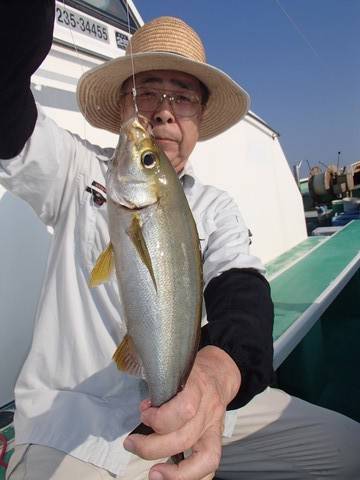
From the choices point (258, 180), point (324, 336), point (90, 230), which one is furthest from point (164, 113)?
point (258, 180)

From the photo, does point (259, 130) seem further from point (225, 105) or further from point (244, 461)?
point (244, 461)

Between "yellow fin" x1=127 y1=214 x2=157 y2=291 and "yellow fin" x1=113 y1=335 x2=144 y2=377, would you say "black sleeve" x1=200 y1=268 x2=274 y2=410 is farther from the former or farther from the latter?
"yellow fin" x1=127 y1=214 x2=157 y2=291

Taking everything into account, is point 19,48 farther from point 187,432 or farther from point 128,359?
point 187,432

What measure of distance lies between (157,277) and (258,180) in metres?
5.85

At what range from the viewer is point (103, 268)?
43.3 inches

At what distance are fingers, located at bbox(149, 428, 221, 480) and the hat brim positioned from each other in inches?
60.5

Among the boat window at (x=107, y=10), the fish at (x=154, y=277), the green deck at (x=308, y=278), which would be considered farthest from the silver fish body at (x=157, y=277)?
the boat window at (x=107, y=10)

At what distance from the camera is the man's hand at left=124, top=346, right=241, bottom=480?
0.99 meters

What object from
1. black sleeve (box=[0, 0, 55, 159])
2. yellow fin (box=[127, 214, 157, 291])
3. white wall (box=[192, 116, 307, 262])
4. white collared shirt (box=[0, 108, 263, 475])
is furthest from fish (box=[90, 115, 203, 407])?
white wall (box=[192, 116, 307, 262])

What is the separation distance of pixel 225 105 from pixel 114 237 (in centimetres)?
188

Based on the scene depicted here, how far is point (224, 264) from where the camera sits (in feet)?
6.38

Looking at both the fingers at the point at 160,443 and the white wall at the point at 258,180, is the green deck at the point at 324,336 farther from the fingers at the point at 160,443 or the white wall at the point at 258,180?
the fingers at the point at 160,443

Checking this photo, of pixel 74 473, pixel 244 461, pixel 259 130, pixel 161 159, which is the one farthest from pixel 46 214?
pixel 259 130

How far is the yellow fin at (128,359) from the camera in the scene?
42.9 inches
